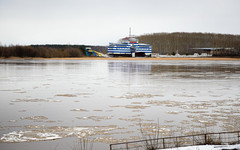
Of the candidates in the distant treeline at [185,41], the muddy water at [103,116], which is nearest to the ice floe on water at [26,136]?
the muddy water at [103,116]

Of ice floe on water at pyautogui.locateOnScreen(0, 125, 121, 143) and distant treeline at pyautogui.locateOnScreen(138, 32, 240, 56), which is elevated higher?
distant treeline at pyautogui.locateOnScreen(138, 32, 240, 56)

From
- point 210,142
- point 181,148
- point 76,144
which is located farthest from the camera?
point 76,144

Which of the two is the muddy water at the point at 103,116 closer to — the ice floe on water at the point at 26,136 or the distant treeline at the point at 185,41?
the ice floe on water at the point at 26,136

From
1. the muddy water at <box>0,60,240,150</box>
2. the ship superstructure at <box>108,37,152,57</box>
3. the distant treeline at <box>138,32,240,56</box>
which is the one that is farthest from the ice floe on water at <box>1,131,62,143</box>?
the distant treeline at <box>138,32,240,56</box>

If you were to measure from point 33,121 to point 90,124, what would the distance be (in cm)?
199

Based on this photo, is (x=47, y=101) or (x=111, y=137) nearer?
(x=111, y=137)

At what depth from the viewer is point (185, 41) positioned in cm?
16700

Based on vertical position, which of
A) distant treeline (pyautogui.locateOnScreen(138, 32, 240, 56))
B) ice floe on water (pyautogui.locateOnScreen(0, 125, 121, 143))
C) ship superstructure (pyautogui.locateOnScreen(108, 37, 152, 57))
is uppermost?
distant treeline (pyautogui.locateOnScreen(138, 32, 240, 56))

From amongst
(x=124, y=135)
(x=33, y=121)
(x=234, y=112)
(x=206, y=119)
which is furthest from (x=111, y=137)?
(x=234, y=112)

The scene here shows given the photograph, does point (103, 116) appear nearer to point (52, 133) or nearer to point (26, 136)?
point (52, 133)

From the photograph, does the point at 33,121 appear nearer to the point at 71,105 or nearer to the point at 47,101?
the point at 71,105

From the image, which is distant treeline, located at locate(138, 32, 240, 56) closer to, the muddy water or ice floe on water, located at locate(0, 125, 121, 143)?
the muddy water

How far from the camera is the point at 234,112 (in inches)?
392

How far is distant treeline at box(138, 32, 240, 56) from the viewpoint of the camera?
15275cm
